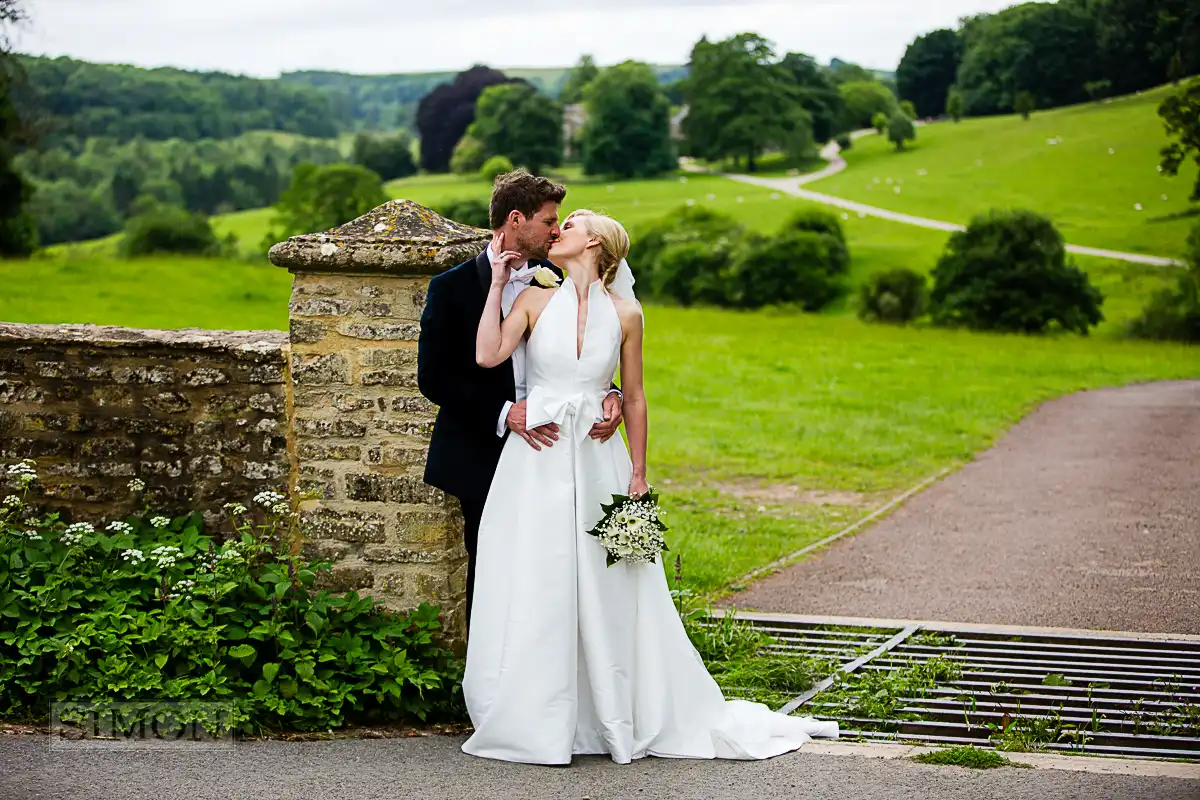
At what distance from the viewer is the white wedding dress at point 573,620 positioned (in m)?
5.30

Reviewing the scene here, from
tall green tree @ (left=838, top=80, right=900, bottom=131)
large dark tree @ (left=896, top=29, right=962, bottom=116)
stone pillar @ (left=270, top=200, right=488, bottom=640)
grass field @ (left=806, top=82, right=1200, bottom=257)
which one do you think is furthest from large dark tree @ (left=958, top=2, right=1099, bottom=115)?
stone pillar @ (left=270, top=200, right=488, bottom=640)

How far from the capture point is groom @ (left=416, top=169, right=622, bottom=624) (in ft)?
18.0

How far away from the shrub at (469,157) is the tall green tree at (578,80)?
8256 mm

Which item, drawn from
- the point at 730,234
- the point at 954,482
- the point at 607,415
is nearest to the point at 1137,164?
the point at 730,234

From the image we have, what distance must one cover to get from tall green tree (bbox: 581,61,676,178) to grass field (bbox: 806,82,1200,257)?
37.5 ft

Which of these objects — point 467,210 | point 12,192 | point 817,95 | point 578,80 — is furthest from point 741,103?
point 12,192

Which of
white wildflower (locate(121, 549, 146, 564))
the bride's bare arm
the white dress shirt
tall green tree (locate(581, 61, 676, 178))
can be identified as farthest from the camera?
tall green tree (locate(581, 61, 676, 178))

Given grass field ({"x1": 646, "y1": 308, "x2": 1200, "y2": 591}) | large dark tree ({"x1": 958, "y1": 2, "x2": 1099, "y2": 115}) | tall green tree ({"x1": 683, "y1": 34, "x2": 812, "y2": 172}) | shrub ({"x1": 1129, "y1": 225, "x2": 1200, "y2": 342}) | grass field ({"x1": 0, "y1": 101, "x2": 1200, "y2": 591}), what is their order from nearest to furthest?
grass field ({"x1": 646, "y1": 308, "x2": 1200, "y2": 591}) → grass field ({"x1": 0, "y1": 101, "x2": 1200, "y2": 591}) → shrub ({"x1": 1129, "y1": 225, "x2": 1200, "y2": 342}) → large dark tree ({"x1": 958, "y1": 2, "x2": 1099, "y2": 115}) → tall green tree ({"x1": 683, "y1": 34, "x2": 812, "y2": 172})

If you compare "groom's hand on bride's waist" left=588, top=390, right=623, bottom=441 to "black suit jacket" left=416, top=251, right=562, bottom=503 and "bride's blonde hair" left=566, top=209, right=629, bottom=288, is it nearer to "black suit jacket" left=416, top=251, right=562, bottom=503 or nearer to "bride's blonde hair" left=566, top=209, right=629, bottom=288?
"black suit jacket" left=416, top=251, right=562, bottom=503

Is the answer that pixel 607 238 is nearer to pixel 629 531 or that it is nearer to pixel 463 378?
pixel 463 378

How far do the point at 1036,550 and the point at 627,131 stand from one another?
6474 centimetres

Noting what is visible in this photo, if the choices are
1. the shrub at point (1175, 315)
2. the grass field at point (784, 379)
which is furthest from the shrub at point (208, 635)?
the shrub at point (1175, 315)

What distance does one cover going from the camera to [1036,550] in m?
10.5

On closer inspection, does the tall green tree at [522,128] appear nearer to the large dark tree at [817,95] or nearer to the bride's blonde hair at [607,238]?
the large dark tree at [817,95]
